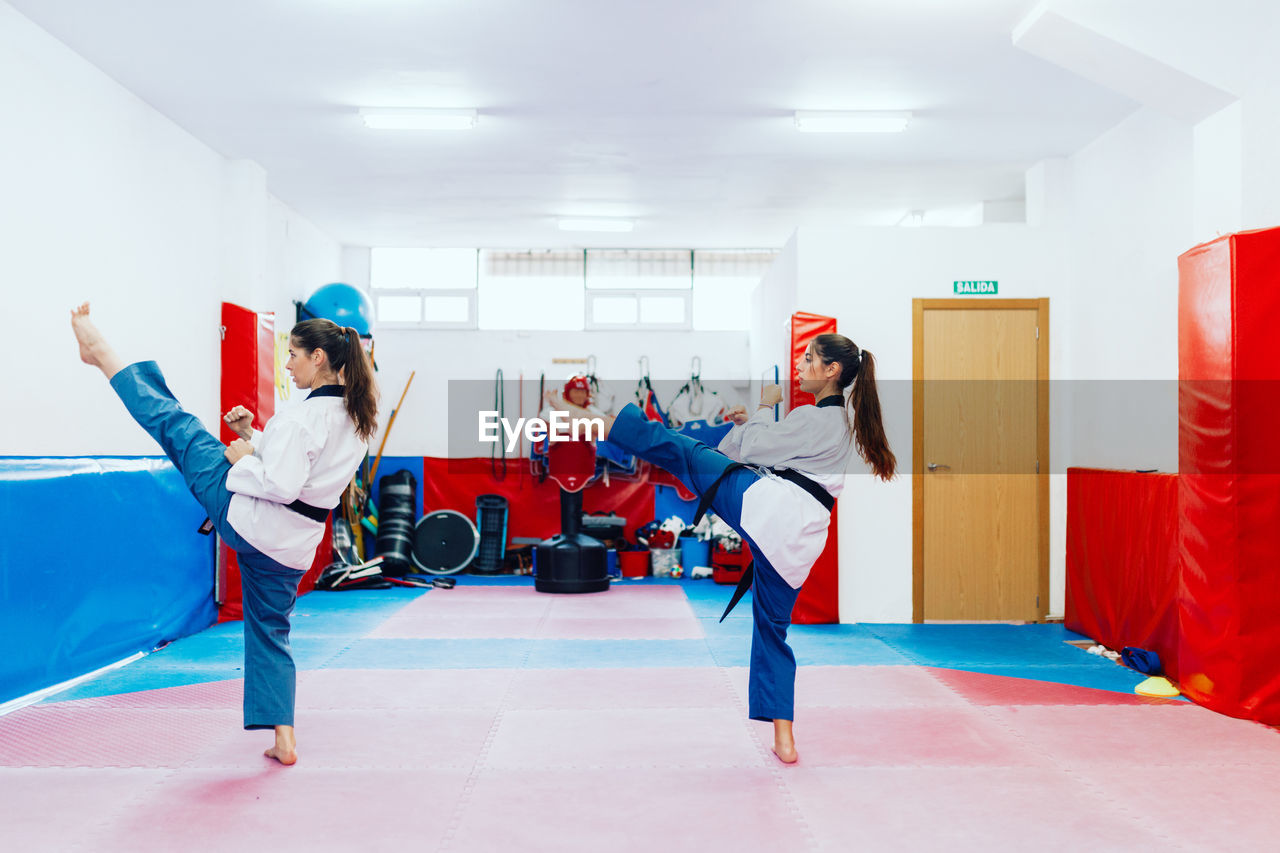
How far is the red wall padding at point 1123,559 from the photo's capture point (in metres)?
4.72

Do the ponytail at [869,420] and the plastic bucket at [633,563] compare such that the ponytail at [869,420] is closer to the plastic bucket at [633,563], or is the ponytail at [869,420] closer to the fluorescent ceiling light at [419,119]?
the fluorescent ceiling light at [419,119]

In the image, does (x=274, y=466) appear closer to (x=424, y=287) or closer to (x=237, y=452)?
(x=237, y=452)

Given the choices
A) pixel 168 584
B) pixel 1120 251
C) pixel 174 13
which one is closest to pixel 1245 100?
pixel 1120 251

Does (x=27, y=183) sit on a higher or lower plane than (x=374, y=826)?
higher

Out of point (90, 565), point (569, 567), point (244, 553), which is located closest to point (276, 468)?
point (244, 553)

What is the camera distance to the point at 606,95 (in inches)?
210

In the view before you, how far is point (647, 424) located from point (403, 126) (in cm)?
339

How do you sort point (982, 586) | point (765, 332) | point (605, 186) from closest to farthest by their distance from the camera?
1. point (982, 586)
2. point (605, 186)
3. point (765, 332)

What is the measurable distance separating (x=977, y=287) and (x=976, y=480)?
1.31 metres

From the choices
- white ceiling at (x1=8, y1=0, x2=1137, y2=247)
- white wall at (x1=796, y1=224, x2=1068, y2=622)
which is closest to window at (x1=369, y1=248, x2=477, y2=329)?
white ceiling at (x1=8, y1=0, x2=1137, y2=247)

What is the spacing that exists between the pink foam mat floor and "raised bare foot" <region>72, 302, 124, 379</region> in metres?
1.40

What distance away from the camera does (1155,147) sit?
526 centimetres

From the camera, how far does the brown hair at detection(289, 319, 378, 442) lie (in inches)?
126

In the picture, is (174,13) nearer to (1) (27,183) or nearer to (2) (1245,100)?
(1) (27,183)
